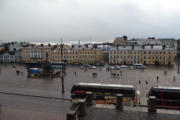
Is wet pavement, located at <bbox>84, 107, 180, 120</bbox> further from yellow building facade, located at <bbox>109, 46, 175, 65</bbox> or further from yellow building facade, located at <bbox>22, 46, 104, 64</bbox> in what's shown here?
yellow building facade, located at <bbox>22, 46, 104, 64</bbox>

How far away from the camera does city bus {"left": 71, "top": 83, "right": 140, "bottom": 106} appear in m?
17.1

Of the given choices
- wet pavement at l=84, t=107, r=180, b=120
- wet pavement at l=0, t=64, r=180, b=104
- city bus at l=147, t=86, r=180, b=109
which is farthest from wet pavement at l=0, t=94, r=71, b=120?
city bus at l=147, t=86, r=180, b=109

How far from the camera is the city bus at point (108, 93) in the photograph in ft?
56.2

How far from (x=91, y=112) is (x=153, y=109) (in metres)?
4.07

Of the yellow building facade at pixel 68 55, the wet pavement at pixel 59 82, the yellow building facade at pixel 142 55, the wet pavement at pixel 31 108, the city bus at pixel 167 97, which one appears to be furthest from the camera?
the yellow building facade at pixel 68 55

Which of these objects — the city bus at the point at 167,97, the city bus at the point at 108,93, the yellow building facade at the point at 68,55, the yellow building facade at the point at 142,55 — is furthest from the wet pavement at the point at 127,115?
the yellow building facade at the point at 68,55

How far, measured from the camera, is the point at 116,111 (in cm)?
1155

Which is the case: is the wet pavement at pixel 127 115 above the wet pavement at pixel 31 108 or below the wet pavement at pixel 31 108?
above

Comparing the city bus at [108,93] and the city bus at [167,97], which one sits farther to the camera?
the city bus at [108,93]

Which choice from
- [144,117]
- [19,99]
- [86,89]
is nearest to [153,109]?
[144,117]

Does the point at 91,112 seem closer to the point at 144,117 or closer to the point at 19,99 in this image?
the point at 144,117

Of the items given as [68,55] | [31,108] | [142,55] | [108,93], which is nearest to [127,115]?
[108,93]

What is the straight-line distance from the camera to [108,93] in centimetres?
1773

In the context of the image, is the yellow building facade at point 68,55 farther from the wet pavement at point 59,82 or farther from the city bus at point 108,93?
the city bus at point 108,93
